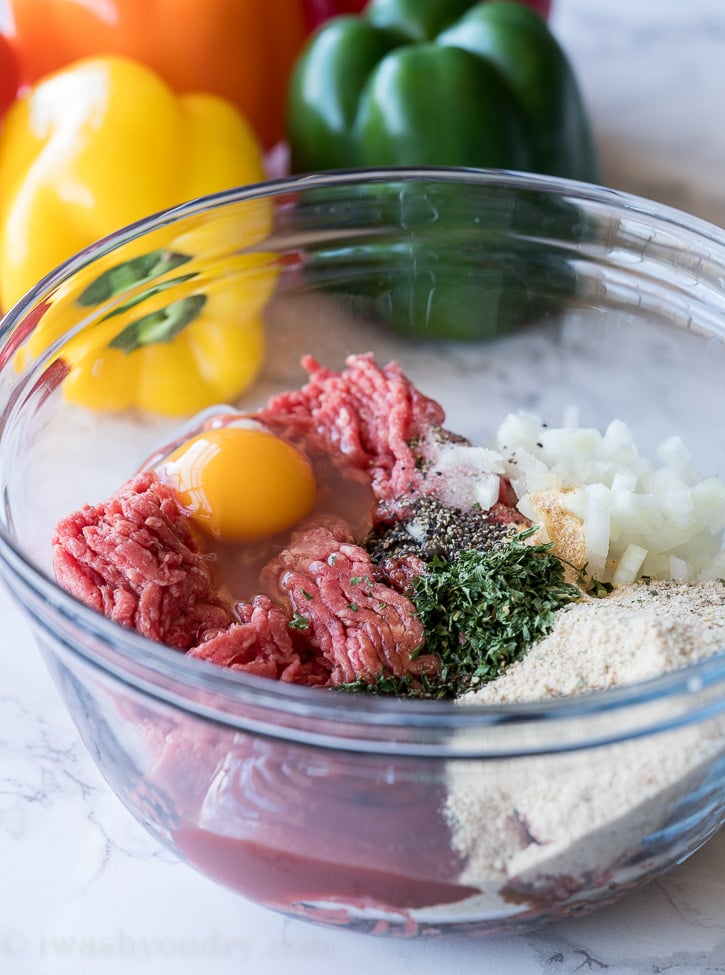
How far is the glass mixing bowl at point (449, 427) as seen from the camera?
47.4 inches

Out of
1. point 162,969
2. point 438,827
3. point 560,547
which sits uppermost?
point 438,827

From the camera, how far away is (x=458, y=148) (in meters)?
2.57

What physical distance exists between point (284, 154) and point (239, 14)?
476mm

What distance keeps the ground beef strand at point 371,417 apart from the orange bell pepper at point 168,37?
1119 mm

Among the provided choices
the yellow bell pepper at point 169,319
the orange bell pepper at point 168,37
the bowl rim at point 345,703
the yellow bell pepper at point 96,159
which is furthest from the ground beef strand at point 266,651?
the orange bell pepper at point 168,37

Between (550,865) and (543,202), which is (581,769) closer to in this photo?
(550,865)

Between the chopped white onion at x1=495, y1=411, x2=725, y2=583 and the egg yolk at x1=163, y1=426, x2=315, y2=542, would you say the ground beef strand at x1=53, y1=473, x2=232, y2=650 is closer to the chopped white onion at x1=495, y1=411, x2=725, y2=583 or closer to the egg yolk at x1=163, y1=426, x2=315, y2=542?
the egg yolk at x1=163, y1=426, x2=315, y2=542

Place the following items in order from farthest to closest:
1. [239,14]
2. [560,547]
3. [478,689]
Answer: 1. [239,14]
2. [560,547]
3. [478,689]

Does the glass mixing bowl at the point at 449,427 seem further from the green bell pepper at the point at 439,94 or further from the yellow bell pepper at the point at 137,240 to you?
the green bell pepper at the point at 439,94

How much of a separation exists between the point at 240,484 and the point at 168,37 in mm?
1450

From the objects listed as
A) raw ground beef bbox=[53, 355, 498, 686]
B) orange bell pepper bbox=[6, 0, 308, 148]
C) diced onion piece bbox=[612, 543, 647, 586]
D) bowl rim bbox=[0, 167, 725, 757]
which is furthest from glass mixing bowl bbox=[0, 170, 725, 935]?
orange bell pepper bbox=[6, 0, 308, 148]

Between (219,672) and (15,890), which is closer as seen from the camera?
(219,672)

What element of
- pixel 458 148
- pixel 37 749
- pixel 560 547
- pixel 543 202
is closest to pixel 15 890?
pixel 37 749

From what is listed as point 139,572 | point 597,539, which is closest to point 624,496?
point 597,539
